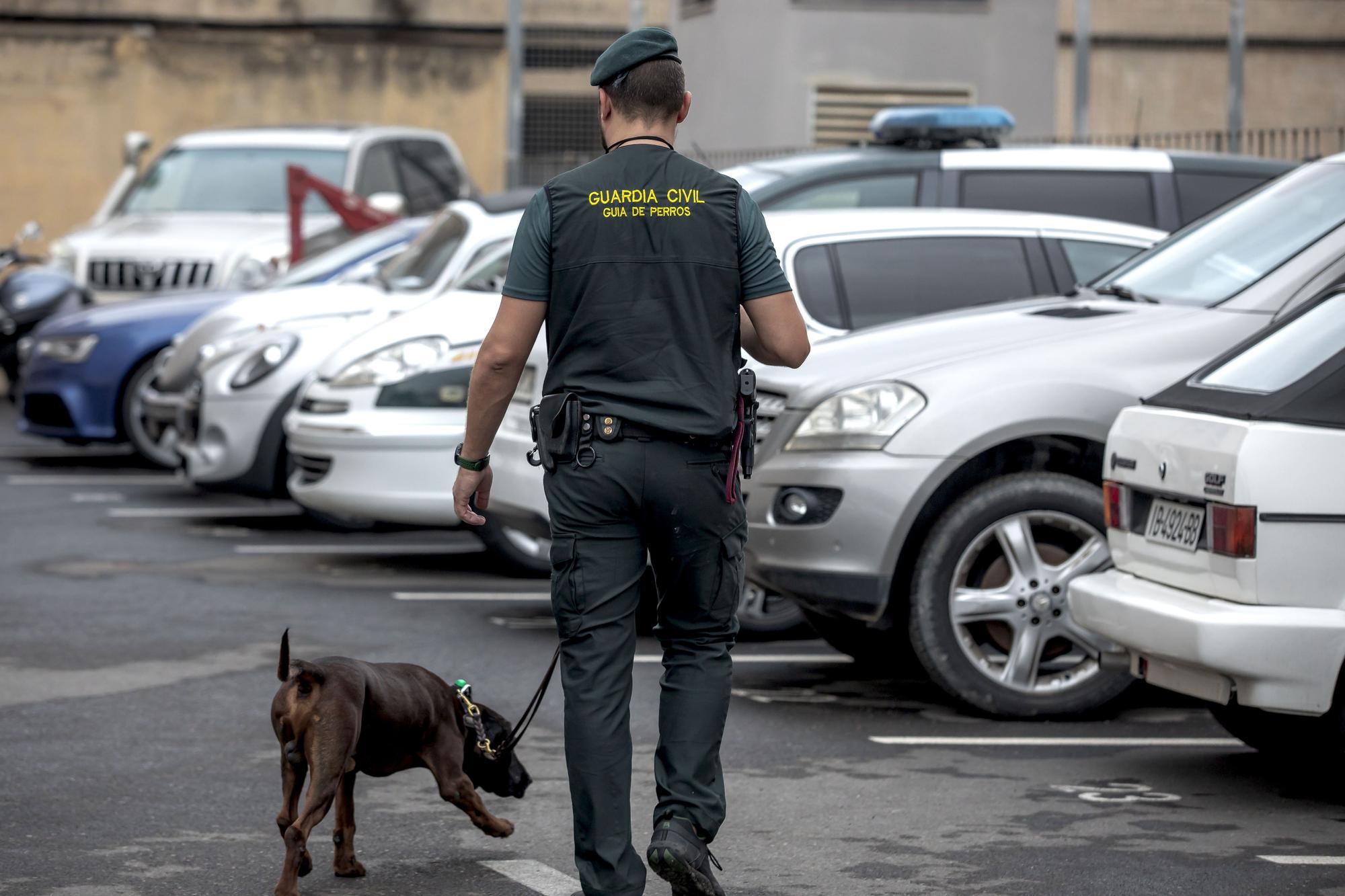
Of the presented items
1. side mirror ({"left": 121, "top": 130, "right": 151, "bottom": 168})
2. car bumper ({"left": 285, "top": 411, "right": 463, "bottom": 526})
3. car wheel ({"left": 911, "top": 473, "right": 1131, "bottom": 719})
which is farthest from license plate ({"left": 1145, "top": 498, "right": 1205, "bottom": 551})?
side mirror ({"left": 121, "top": 130, "right": 151, "bottom": 168})

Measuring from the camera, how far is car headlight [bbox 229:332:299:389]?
10.7 metres

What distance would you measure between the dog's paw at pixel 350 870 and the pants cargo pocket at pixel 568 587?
0.84m

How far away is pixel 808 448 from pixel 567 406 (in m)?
2.37

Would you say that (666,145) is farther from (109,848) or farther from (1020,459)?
(1020,459)

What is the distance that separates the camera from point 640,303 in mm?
4398

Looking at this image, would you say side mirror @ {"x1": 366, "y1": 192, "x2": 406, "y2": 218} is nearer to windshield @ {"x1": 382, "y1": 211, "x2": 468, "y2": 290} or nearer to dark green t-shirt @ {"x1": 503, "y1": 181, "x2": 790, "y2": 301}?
windshield @ {"x1": 382, "y1": 211, "x2": 468, "y2": 290}

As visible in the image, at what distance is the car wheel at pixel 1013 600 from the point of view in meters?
6.56

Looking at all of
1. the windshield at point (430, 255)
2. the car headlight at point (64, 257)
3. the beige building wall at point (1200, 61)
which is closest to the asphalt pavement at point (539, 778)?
the windshield at point (430, 255)

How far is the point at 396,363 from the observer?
943 centimetres

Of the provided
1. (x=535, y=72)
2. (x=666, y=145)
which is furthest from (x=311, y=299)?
(x=535, y=72)

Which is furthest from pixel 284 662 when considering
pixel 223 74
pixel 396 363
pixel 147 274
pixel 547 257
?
pixel 223 74

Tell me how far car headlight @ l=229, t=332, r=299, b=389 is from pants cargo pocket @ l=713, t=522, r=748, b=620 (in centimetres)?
657

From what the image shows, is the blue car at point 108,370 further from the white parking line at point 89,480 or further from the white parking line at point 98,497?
the white parking line at point 98,497

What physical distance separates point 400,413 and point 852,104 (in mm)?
14049
